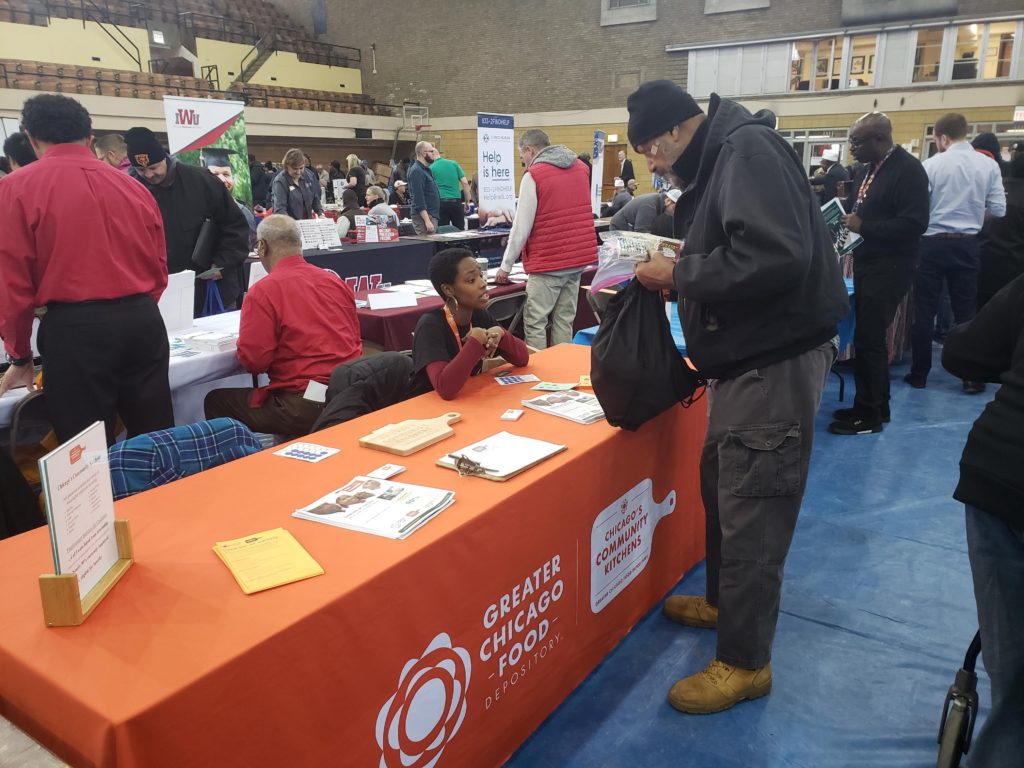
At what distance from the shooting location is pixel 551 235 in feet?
13.7

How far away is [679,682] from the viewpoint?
1.79m

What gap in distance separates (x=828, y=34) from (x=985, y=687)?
594 inches

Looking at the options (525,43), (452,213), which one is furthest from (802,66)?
(452,213)

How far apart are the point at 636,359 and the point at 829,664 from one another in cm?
102

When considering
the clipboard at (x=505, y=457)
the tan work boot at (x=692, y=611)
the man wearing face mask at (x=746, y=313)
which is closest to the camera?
the man wearing face mask at (x=746, y=313)

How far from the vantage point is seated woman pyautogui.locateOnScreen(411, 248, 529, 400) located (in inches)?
83.4

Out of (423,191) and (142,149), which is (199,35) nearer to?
(423,191)

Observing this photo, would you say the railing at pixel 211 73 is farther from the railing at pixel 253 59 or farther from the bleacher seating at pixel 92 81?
the bleacher seating at pixel 92 81

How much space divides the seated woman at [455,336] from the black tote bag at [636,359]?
0.50 meters

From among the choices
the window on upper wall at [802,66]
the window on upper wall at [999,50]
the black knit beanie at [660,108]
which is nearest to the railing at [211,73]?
the window on upper wall at [802,66]

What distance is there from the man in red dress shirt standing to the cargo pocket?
1936 millimetres

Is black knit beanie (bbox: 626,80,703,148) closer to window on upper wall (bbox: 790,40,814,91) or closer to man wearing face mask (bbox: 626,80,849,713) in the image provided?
man wearing face mask (bbox: 626,80,849,713)

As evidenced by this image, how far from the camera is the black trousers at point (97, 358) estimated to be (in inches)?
88.4

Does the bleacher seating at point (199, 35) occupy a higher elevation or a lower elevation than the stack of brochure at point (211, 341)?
higher
